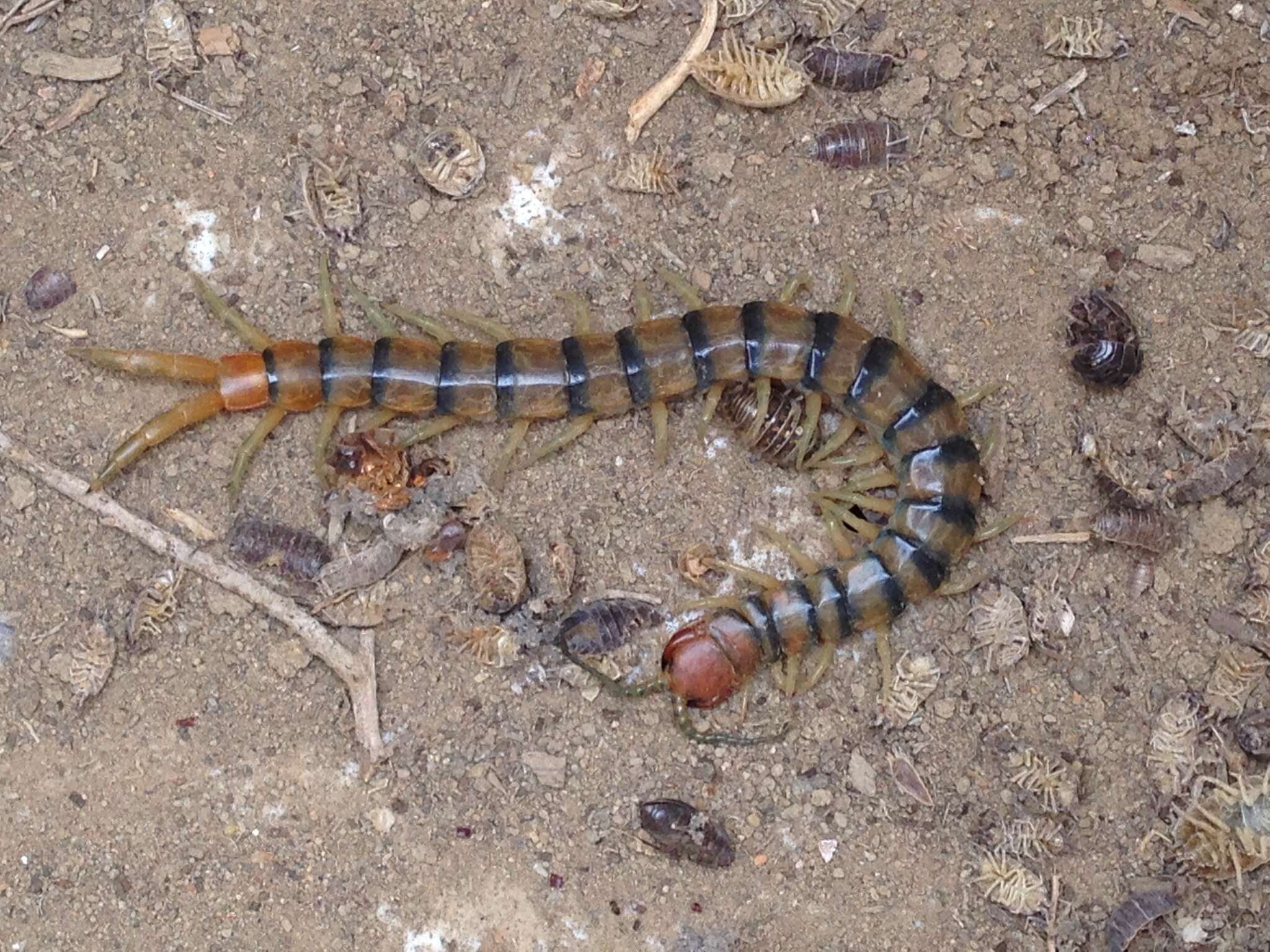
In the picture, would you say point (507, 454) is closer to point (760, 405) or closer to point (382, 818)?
point (760, 405)

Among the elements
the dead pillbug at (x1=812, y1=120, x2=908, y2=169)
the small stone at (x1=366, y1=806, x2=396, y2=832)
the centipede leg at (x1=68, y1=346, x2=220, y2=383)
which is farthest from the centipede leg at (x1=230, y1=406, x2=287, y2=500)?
the dead pillbug at (x1=812, y1=120, x2=908, y2=169)

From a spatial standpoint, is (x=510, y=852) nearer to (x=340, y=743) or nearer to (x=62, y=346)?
(x=340, y=743)

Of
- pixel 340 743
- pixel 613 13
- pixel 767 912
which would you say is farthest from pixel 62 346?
pixel 767 912

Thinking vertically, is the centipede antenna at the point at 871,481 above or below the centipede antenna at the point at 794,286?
below

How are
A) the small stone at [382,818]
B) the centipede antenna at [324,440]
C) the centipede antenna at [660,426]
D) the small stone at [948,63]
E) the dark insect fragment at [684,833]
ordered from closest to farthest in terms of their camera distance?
1. the dark insect fragment at [684,833]
2. the small stone at [382,818]
3. the centipede antenna at [324,440]
4. the centipede antenna at [660,426]
5. the small stone at [948,63]

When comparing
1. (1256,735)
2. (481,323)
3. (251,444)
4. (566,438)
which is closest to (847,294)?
(566,438)

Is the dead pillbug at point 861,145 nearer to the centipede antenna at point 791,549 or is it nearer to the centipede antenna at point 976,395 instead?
the centipede antenna at point 976,395

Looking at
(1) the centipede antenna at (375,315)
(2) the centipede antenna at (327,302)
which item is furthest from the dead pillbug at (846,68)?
(2) the centipede antenna at (327,302)
